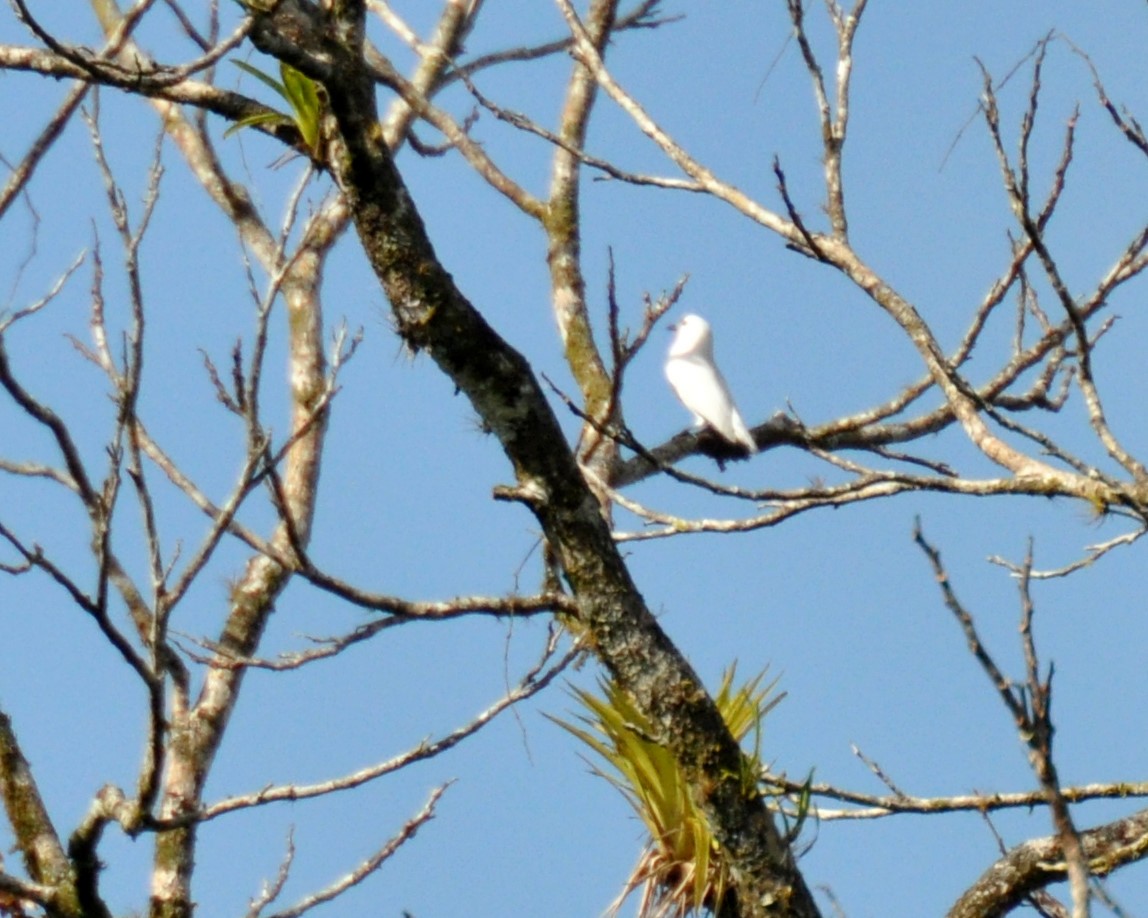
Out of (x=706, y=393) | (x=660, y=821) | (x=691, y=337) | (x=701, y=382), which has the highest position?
(x=691, y=337)

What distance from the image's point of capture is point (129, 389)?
8.14ft

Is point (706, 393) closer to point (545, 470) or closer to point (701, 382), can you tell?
point (701, 382)

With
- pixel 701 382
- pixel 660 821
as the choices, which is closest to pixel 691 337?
pixel 701 382

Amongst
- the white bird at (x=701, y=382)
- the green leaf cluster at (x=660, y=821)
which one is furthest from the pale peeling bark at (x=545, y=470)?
the white bird at (x=701, y=382)

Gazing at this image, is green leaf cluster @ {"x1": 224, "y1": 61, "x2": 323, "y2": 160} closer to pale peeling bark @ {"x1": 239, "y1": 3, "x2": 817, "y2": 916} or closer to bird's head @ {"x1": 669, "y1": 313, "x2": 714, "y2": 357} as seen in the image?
pale peeling bark @ {"x1": 239, "y1": 3, "x2": 817, "y2": 916}

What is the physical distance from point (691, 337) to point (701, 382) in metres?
1.58

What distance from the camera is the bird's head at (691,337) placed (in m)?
9.62

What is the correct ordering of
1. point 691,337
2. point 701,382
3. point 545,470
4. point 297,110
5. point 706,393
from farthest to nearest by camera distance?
1. point 691,337
2. point 701,382
3. point 706,393
4. point 297,110
5. point 545,470

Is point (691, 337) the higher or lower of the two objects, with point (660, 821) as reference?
higher

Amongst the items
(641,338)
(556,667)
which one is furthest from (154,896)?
(641,338)

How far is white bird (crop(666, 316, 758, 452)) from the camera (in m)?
6.50

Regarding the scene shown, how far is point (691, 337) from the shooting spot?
32.3ft

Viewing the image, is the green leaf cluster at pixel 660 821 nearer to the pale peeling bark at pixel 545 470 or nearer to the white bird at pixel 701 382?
the pale peeling bark at pixel 545 470

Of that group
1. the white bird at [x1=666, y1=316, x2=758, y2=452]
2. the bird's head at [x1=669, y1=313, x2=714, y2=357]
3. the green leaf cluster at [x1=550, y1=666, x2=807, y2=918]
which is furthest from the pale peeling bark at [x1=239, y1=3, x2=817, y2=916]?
the bird's head at [x1=669, y1=313, x2=714, y2=357]
